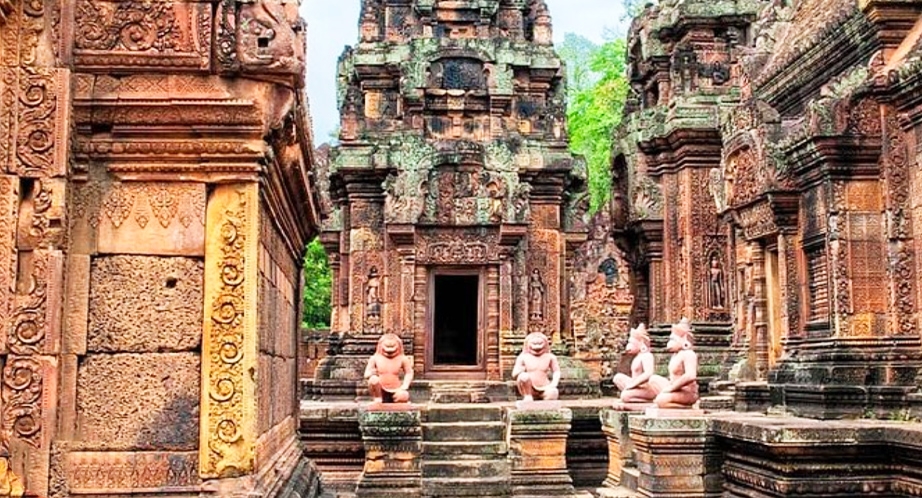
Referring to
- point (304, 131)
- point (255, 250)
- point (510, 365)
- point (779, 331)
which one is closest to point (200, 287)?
point (255, 250)

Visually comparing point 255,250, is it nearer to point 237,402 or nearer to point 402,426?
point 237,402

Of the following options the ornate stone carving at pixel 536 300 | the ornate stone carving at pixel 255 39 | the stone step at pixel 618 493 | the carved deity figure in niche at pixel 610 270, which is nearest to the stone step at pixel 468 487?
the stone step at pixel 618 493

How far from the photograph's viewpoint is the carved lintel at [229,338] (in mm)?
3535

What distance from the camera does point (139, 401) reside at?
140 inches

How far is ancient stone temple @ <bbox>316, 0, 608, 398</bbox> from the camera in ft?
52.3

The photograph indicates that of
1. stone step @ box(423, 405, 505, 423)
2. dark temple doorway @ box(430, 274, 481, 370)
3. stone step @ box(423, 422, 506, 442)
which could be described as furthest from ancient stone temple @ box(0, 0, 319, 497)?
dark temple doorway @ box(430, 274, 481, 370)

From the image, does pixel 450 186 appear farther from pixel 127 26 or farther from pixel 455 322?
pixel 127 26

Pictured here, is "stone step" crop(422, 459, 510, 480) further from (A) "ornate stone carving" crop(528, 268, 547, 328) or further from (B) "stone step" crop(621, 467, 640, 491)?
(A) "ornate stone carving" crop(528, 268, 547, 328)

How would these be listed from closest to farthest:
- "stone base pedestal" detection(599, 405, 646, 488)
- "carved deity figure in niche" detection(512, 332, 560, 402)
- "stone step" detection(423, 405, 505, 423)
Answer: "stone base pedestal" detection(599, 405, 646, 488)
"carved deity figure in niche" detection(512, 332, 560, 402)
"stone step" detection(423, 405, 505, 423)

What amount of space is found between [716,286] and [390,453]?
7.24 meters

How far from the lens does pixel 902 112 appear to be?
913 centimetres

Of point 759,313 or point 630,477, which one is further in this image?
point 759,313

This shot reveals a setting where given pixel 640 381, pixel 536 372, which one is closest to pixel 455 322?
pixel 536 372

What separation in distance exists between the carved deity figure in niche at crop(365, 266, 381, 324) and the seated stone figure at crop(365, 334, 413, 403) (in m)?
4.77
